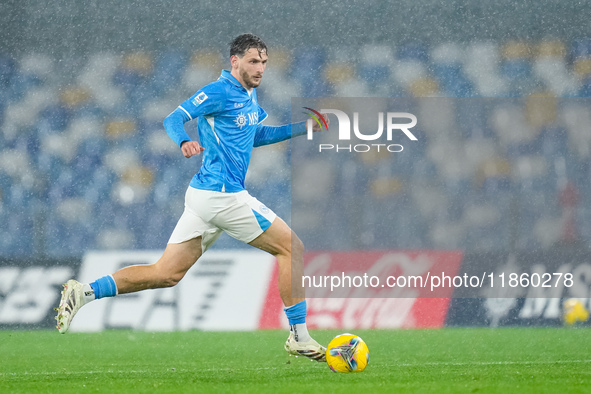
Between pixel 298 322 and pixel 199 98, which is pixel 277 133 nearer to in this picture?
pixel 199 98

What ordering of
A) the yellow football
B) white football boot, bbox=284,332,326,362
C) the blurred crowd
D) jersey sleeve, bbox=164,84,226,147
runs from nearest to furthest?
1. the yellow football
2. jersey sleeve, bbox=164,84,226,147
3. white football boot, bbox=284,332,326,362
4. the blurred crowd

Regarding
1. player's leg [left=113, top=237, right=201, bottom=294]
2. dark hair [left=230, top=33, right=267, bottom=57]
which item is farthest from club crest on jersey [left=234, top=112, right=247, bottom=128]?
player's leg [left=113, top=237, right=201, bottom=294]

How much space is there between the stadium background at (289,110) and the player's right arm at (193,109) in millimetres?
5358

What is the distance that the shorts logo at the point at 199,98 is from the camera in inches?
204

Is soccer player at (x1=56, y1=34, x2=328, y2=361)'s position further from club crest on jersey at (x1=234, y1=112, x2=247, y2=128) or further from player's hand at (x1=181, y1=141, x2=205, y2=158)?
player's hand at (x1=181, y1=141, x2=205, y2=158)

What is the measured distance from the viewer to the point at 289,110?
11156 mm

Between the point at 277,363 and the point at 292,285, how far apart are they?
87 cm

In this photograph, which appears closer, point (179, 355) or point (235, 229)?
point (235, 229)

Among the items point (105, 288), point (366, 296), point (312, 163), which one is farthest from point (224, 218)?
point (312, 163)

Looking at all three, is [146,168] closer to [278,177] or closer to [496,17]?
[278,177]

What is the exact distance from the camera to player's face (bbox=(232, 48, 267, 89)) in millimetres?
5340

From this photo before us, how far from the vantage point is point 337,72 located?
37.9ft

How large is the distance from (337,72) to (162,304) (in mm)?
3863

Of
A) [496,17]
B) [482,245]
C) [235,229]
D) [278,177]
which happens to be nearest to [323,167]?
[278,177]
